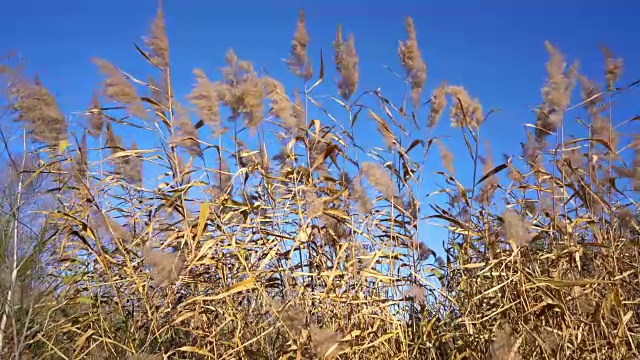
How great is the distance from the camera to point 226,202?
2.60m

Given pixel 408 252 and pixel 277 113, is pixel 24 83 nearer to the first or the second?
pixel 277 113

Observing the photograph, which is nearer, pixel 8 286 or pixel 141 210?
pixel 8 286

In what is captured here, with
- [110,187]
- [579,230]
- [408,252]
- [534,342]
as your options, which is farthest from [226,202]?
[579,230]

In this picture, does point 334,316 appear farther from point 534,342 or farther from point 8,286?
point 8,286

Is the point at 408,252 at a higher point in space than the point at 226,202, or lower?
lower

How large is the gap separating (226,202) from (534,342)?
54.4 inches

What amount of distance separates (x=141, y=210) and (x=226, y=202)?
421 millimetres

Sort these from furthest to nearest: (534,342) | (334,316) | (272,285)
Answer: (272,285) → (334,316) → (534,342)

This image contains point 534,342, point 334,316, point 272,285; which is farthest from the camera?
point 272,285

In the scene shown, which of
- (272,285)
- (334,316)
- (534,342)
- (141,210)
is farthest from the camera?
(141,210)

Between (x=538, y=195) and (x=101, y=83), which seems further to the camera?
(x=538, y=195)

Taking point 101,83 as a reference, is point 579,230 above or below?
below

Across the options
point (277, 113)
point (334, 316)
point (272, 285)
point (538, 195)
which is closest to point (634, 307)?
point (538, 195)

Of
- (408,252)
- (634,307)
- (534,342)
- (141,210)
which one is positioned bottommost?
(534,342)
